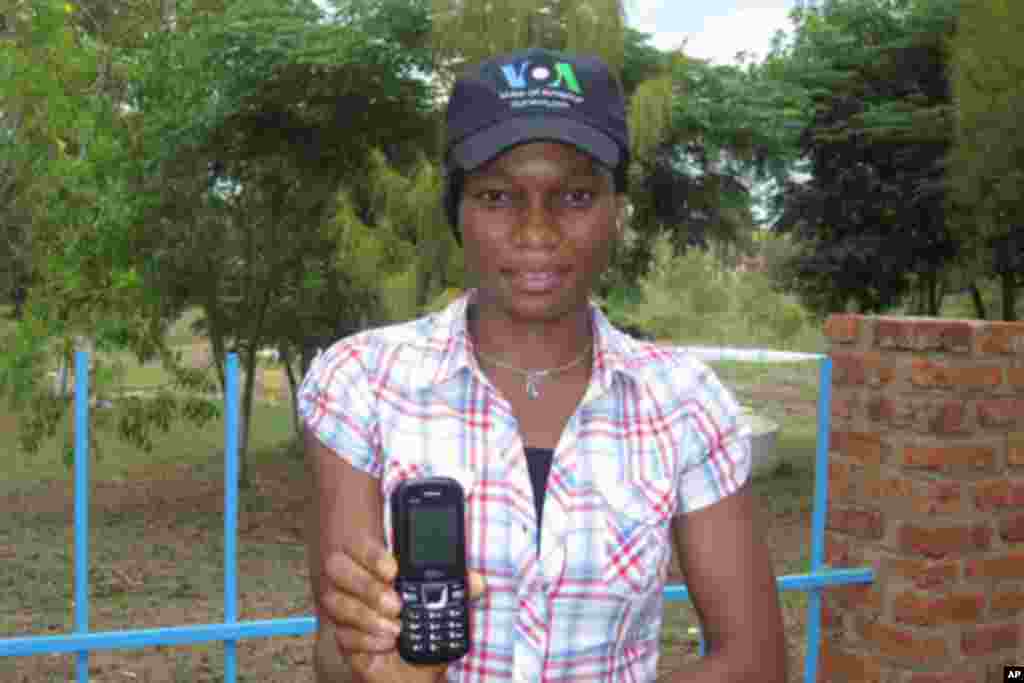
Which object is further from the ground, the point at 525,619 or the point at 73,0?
the point at 73,0

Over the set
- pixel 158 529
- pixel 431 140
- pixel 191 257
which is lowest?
pixel 158 529

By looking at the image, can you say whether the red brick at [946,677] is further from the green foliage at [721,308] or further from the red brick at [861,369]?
the green foliage at [721,308]

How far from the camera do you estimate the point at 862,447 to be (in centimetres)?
319

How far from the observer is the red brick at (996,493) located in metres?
3.10

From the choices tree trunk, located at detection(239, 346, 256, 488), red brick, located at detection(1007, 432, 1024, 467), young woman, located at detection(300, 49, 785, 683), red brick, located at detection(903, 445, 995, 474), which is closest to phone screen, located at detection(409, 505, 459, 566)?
young woman, located at detection(300, 49, 785, 683)

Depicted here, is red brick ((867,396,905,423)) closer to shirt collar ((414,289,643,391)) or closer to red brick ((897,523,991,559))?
red brick ((897,523,991,559))

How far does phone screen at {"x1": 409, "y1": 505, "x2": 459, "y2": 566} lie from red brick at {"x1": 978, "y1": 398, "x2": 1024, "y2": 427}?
2231 millimetres

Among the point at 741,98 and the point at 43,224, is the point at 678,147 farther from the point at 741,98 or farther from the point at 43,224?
the point at 43,224

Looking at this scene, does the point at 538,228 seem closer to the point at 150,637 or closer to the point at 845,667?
the point at 150,637

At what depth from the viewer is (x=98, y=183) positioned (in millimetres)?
8906

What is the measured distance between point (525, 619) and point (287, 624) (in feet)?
3.80

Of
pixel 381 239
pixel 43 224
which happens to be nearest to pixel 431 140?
pixel 381 239

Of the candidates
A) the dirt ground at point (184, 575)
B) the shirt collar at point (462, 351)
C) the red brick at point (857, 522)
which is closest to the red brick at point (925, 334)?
the red brick at point (857, 522)

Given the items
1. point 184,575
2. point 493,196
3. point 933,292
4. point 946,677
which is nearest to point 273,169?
point 184,575
